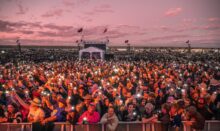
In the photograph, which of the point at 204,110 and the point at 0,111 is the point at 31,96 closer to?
the point at 0,111

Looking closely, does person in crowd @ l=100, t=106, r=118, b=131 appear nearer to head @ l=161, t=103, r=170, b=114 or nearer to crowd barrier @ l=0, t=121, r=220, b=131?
crowd barrier @ l=0, t=121, r=220, b=131

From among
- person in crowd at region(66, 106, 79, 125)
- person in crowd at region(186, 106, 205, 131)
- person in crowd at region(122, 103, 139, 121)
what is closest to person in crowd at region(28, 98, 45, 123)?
person in crowd at region(66, 106, 79, 125)

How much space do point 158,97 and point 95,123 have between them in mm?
4559

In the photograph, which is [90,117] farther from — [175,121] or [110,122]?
[175,121]

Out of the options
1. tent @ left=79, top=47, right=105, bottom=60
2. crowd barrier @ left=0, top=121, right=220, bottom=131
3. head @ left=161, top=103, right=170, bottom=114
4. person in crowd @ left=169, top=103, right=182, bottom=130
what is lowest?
crowd barrier @ left=0, top=121, right=220, bottom=131

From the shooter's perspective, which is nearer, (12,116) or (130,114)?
(12,116)

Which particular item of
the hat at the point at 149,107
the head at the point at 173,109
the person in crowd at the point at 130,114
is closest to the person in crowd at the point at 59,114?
the person in crowd at the point at 130,114

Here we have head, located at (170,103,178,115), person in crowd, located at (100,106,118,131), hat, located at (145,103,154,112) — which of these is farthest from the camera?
hat, located at (145,103,154,112)

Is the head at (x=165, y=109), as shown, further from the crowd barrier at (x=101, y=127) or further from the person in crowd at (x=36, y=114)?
the person in crowd at (x=36, y=114)

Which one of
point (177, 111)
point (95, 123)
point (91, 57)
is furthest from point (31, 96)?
point (91, 57)

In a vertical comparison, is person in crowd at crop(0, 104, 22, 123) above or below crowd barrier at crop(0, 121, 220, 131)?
above

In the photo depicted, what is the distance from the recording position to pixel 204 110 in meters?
7.98

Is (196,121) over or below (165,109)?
below

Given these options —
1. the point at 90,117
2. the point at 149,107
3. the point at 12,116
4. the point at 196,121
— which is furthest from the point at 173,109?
the point at 12,116
